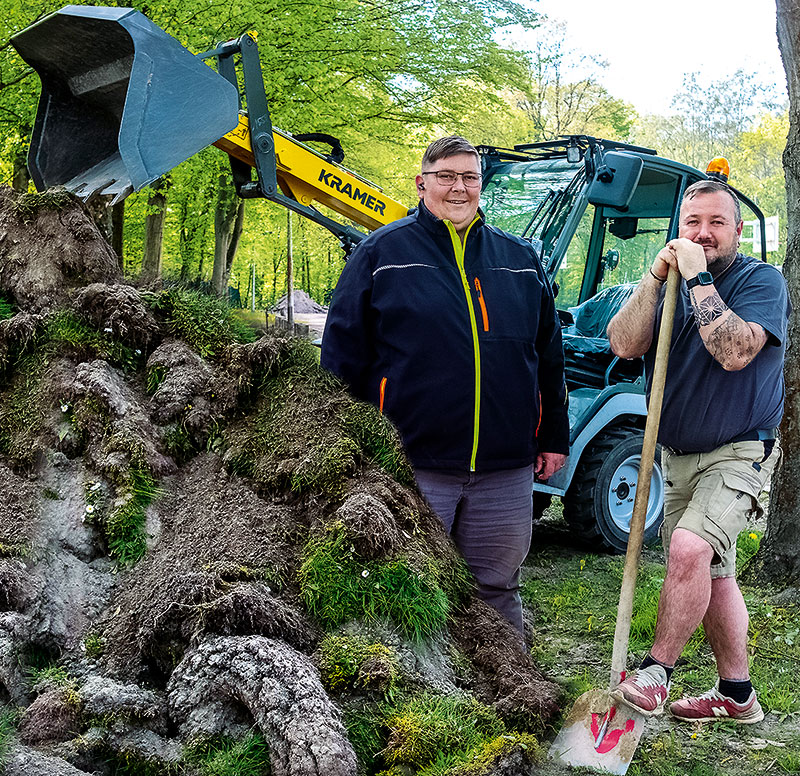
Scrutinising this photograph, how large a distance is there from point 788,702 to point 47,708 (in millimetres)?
3031

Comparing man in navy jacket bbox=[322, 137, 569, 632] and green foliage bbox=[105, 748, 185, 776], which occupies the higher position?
man in navy jacket bbox=[322, 137, 569, 632]

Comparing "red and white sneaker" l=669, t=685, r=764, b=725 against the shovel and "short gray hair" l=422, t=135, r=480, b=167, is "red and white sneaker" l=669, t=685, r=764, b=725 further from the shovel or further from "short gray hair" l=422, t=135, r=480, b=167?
"short gray hair" l=422, t=135, r=480, b=167

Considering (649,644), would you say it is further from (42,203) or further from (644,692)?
(42,203)

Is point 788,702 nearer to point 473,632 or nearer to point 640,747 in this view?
point 640,747

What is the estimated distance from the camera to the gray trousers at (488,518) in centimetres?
364

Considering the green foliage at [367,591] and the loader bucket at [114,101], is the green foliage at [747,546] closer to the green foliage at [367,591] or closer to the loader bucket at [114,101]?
the green foliage at [367,591]

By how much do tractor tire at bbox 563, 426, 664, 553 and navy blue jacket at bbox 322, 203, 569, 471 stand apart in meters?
2.90

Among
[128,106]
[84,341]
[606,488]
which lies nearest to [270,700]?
[84,341]

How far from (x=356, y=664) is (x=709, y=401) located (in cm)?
163

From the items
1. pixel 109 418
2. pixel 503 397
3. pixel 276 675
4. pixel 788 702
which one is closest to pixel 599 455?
pixel 788 702

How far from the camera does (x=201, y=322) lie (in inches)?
173

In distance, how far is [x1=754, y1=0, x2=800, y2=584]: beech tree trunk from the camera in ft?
17.4

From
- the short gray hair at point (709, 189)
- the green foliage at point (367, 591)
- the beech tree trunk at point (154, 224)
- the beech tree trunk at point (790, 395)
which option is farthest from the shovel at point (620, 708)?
the beech tree trunk at point (154, 224)

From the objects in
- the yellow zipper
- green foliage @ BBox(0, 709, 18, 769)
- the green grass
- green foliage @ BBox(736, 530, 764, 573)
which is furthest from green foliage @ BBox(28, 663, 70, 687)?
green foliage @ BBox(736, 530, 764, 573)
